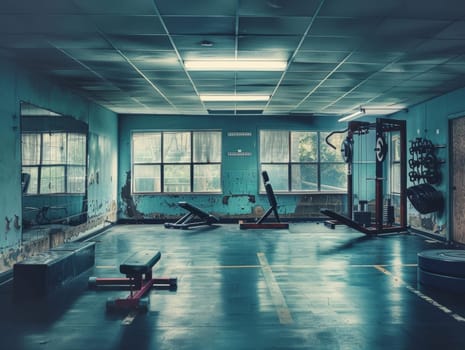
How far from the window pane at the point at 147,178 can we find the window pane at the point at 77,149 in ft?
10.6

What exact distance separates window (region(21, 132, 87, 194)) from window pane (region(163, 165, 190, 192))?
343cm

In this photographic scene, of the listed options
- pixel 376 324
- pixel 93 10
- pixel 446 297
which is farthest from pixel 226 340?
pixel 93 10

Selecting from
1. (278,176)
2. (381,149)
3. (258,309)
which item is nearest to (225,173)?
(278,176)

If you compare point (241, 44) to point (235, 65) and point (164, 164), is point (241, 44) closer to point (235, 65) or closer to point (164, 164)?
point (235, 65)

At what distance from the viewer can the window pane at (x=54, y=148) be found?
6461mm

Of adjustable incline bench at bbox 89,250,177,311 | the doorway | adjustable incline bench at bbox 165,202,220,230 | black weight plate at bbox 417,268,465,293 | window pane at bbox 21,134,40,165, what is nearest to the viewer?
adjustable incline bench at bbox 89,250,177,311

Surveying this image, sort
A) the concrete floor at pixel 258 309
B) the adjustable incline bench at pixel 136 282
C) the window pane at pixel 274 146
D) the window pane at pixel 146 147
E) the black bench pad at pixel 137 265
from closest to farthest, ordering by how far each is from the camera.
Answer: the concrete floor at pixel 258 309, the adjustable incline bench at pixel 136 282, the black bench pad at pixel 137 265, the window pane at pixel 146 147, the window pane at pixel 274 146

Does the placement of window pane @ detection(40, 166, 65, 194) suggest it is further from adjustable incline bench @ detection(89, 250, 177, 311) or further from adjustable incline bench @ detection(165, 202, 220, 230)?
adjustable incline bench @ detection(165, 202, 220, 230)

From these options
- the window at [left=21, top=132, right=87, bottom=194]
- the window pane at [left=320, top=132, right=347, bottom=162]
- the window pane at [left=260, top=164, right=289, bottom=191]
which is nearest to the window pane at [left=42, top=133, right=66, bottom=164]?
the window at [left=21, top=132, right=87, bottom=194]

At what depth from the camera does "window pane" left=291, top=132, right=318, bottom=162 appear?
39.5 ft

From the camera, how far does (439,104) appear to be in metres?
8.70

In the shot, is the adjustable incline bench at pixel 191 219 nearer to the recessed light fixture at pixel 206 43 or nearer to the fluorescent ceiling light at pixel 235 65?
the fluorescent ceiling light at pixel 235 65

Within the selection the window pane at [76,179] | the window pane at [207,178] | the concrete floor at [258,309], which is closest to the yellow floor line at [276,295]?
the concrete floor at [258,309]

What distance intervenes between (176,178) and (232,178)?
1.54m
